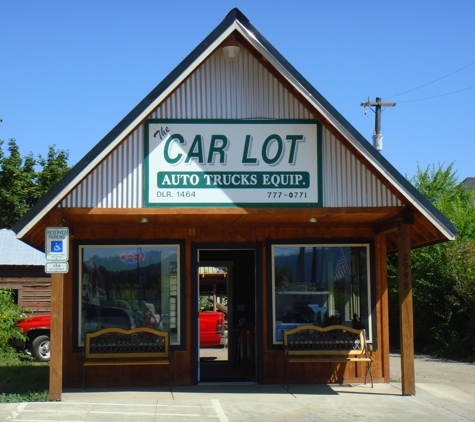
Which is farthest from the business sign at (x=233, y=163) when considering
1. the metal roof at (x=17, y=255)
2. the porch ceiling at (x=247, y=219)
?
the metal roof at (x=17, y=255)

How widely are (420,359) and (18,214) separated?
77.8 feet

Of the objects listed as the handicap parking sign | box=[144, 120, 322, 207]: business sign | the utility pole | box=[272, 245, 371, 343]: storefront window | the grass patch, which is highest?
the utility pole

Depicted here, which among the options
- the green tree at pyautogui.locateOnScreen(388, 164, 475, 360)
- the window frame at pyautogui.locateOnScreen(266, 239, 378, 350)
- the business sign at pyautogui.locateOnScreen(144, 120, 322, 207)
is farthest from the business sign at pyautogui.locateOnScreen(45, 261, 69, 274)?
the green tree at pyautogui.locateOnScreen(388, 164, 475, 360)

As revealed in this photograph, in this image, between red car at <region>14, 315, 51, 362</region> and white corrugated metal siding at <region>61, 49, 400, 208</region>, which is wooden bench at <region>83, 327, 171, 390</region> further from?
red car at <region>14, 315, 51, 362</region>

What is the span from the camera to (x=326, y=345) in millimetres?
12086

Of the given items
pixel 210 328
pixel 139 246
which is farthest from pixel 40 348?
pixel 139 246

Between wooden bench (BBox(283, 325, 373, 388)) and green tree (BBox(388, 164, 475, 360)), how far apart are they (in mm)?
7290

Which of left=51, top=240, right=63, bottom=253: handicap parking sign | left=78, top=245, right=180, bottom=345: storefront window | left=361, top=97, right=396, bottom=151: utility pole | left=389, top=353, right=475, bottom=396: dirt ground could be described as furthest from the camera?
left=361, top=97, right=396, bottom=151: utility pole

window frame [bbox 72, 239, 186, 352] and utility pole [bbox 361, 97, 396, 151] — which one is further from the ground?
utility pole [bbox 361, 97, 396, 151]

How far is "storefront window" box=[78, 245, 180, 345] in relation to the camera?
12195 millimetres

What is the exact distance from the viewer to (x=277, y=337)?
1230 cm

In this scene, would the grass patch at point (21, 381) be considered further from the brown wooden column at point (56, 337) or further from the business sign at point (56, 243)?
the business sign at point (56, 243)

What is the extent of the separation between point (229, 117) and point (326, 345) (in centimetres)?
435

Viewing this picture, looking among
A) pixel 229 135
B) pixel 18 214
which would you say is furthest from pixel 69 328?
pixel 18 214
